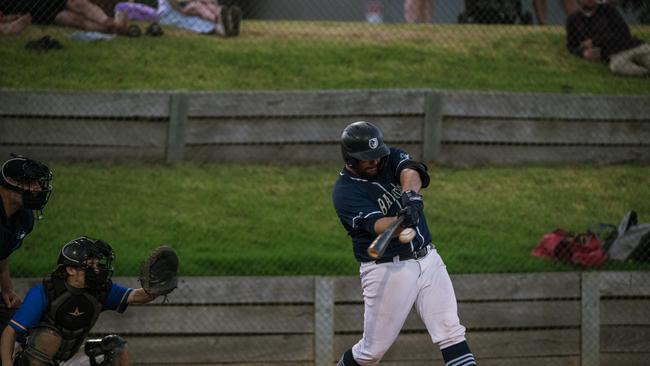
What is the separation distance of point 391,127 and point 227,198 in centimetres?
170

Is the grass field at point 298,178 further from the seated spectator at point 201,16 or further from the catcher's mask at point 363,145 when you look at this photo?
the catcher's mask at point 363,145

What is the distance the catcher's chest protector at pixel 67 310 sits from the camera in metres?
5.67

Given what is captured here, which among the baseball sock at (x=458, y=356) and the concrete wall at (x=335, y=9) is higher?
the concrete wall at (x=335, y=9)

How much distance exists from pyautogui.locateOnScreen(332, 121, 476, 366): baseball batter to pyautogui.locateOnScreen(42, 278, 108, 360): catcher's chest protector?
1.47 meters

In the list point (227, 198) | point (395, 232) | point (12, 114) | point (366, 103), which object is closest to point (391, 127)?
point (366, 103)

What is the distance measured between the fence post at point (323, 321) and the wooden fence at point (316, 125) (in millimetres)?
2050

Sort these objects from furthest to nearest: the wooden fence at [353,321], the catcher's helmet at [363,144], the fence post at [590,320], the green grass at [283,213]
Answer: the green grass at [283,213] → the fence post at [590,320] → the wooden fence at [353,321] → the catcher's helmet at [363,144]

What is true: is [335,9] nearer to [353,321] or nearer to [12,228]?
[353,321]

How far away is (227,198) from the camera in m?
9.38

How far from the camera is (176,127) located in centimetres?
971

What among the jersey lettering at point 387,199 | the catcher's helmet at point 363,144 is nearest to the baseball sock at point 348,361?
the jersey lettering at point 387,199

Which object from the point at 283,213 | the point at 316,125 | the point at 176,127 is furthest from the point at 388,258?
the point at 176,127

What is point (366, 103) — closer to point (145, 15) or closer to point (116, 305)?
point (145, 15)

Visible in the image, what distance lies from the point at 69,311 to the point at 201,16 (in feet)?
15.2
